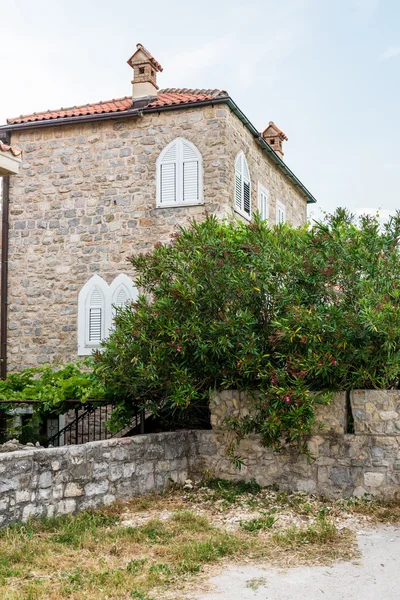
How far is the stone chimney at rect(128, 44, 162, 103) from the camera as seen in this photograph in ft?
52.9

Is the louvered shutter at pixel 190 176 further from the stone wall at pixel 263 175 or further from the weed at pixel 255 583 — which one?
the weed at pixel 255 583

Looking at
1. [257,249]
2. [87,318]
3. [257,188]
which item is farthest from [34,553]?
[257,188]

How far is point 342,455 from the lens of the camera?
29.5 feet

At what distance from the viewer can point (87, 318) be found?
51.6 ft

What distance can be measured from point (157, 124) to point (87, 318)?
189 inches

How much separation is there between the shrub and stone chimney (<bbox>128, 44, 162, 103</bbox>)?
7294 mm

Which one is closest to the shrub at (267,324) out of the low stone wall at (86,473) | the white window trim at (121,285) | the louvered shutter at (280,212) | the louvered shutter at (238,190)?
the low stone wall at (86,473)

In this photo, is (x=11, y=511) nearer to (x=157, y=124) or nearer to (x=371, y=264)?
(x=371, y=264)

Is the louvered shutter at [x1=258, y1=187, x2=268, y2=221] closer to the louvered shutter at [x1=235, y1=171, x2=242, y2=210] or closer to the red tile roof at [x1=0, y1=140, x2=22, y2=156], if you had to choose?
the louvered shutter at [x1=235, y1=171, x2=242, y2=210]

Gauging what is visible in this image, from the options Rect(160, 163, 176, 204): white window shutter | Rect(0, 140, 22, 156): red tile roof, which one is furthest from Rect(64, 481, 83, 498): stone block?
Rect(160, 163, 176, 204): white window shutter

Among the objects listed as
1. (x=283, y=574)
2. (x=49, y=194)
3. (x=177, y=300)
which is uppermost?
(x=49, y=194)

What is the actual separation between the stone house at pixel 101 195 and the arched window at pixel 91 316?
23 millimetres

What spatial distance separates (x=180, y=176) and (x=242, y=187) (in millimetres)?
1739

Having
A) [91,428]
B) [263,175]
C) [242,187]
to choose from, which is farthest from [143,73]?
[91,428]
